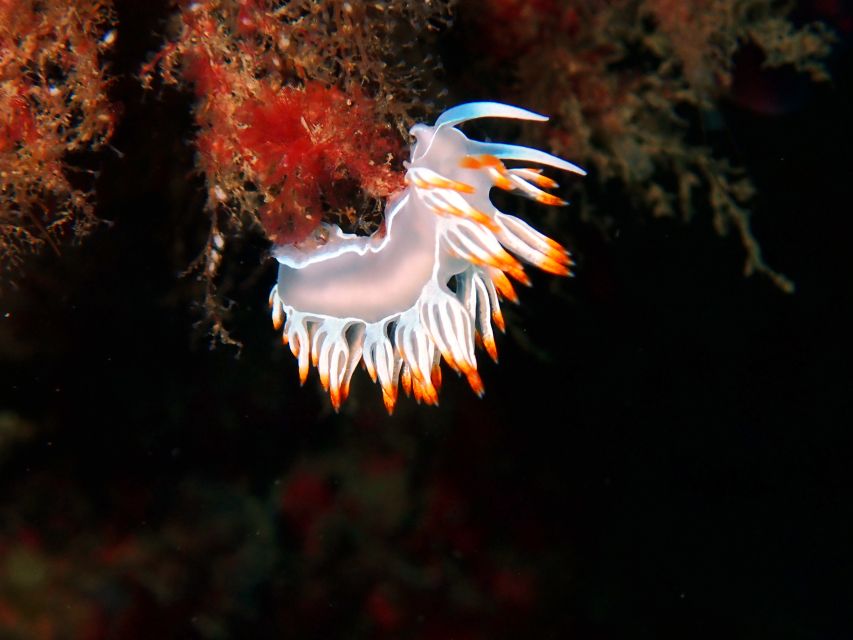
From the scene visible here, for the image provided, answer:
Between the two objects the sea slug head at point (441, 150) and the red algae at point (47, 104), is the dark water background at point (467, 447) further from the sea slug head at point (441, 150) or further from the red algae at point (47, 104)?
the sea slug head at point (441, 150)

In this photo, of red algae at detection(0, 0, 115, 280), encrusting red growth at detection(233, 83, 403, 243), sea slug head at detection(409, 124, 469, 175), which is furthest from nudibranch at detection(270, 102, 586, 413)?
red algae at detection(0, 0, 115, 280)

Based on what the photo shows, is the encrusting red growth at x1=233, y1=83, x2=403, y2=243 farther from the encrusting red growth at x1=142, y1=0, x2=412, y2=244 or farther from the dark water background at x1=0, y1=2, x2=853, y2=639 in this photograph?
the dark water background at x1=0, y1=2, x2=853, y2=639

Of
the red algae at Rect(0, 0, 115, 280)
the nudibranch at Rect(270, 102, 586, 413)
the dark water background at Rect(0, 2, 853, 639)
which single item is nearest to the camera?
the nudibranch at Rect(270, 102, 586, 413)

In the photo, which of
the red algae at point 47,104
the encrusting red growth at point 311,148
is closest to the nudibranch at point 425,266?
the encrusting red growth at point 311,148

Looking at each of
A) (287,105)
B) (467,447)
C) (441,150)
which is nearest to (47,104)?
(287,105)

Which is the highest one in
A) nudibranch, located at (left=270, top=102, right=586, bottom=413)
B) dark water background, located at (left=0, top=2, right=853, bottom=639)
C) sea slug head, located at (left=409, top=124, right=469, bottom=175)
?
sea slug head, located at (left=409, top=124, right=469, bottom=175)

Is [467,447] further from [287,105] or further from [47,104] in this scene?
[47,104]

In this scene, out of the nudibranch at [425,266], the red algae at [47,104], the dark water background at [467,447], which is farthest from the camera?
the dark water background at [467,447]
